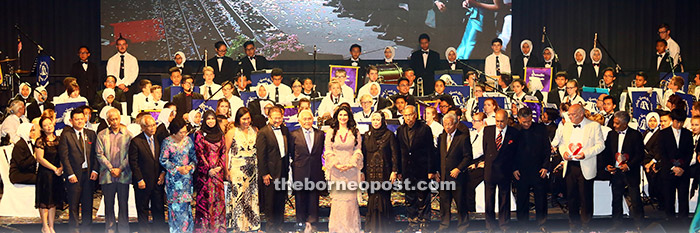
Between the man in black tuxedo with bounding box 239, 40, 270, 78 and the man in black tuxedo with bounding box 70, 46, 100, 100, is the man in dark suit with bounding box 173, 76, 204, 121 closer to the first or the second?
the man in black tuxedo with bounding box 239, 40, 270, 78

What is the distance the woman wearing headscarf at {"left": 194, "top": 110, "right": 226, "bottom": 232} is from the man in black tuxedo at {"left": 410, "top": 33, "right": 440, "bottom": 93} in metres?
5.62

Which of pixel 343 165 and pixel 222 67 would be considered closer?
pixel 343 165

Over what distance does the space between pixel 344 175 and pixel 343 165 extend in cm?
11

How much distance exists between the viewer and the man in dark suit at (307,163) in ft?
29.9

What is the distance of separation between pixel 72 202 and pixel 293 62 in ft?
23.1

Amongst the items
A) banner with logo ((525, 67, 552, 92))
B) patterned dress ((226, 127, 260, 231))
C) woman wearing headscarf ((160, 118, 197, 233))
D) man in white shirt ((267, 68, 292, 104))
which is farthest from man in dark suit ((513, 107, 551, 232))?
man in white shirt ((267, 68, 292, 104))

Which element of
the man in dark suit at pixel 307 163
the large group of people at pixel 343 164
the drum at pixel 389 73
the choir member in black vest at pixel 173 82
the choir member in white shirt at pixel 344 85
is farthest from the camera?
the drum at pixel 389 73

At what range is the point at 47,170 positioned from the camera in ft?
29.2

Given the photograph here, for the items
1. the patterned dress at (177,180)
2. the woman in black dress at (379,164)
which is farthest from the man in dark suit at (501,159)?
the patterned dress at (177,180)

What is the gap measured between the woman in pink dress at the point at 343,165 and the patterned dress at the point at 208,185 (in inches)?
46.3

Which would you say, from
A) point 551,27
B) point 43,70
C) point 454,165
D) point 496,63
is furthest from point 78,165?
point 551,27

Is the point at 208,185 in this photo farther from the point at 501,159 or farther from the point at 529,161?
the point at 529,161

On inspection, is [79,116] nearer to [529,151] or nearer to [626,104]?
[529,151]

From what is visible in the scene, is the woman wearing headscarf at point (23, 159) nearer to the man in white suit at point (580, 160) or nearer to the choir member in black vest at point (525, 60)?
the man in white suit at point (580, 160)
